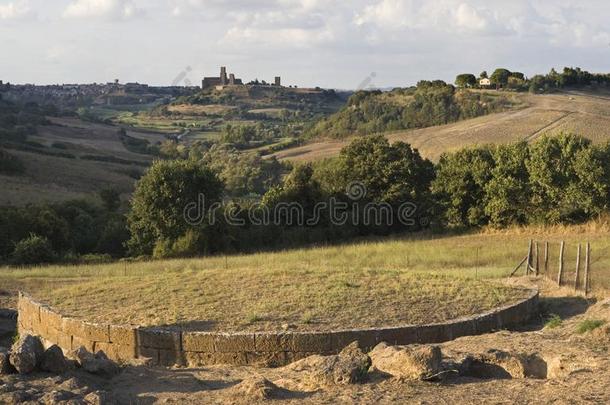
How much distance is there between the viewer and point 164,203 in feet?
94.7

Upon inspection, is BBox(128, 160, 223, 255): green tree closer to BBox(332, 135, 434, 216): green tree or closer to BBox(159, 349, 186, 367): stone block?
BBox(332, 135, 434, 216): green tree

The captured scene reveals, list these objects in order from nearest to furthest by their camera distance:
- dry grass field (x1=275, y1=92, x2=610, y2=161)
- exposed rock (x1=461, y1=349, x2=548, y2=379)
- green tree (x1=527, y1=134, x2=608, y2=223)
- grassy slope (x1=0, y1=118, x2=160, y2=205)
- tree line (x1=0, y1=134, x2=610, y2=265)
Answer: exposed rock (x1=461, y1=349, x2=548, y2=379) → tree line (x1=0, y1=134, x2=610, y2=265) → green tree (x1=527, y1=134, x2=608, y2=223) → grassy slope (x1=0, y1=118, x2=160, y2=205) → dry grass field (x1=275, y1=92, x2=610, y2=161)

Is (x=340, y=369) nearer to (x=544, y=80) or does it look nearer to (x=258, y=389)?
(x=258, y=389)

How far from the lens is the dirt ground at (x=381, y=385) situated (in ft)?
24.5

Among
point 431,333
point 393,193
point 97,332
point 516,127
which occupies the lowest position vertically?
point 97,332

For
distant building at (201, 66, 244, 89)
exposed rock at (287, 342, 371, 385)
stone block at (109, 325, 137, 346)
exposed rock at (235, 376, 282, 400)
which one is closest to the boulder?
exposed rock at (287, 342, 371, 385)

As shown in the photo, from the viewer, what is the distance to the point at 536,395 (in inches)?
294

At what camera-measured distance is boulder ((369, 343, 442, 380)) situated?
8086 millimetres

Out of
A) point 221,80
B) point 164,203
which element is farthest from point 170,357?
point 221,80

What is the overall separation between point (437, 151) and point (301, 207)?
26228 millimetres

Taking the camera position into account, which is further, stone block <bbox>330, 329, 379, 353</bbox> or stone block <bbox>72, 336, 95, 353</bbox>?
stone block <bbox>72, 336, 95, 353</bbox>

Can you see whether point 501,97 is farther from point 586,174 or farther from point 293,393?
point 293,393

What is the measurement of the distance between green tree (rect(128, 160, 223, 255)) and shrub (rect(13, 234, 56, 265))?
361 centimetres

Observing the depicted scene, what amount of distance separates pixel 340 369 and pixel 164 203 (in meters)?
21.8
